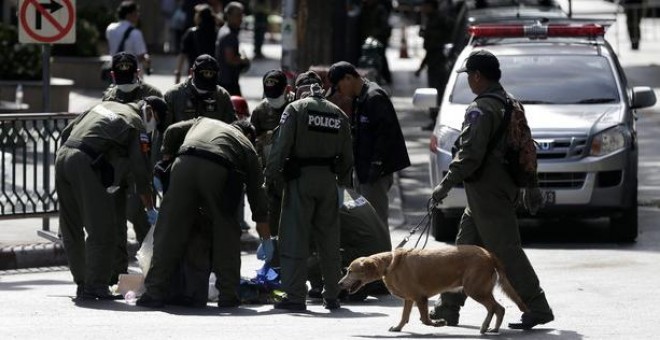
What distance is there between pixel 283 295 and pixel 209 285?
65 centimetres

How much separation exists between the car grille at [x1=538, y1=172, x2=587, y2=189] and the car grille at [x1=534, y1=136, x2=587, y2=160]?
0.50 feet

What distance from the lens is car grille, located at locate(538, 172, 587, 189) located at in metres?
14.5

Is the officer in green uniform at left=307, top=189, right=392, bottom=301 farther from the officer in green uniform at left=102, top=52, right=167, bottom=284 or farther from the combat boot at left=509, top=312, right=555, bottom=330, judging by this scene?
the combat boot at left=509, top=312, right=555, bottom=330

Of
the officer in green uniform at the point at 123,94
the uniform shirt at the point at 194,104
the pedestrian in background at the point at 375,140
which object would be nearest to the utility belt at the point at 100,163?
the officer in green uniform at the point at 123,94

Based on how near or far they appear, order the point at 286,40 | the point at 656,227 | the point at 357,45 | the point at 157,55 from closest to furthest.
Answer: the point at 656,227
the point at 286,40
the point at 357,45
the point at 157,55

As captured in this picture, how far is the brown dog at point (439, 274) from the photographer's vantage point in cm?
1001

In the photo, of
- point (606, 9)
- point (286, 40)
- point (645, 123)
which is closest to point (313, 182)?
point (286, 40)

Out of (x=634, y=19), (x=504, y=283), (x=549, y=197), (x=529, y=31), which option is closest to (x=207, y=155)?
(x=504, y=283)

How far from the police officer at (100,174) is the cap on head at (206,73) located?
0.91 metres

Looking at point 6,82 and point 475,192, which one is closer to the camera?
point 475,192

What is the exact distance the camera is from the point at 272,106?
1294 centimetres

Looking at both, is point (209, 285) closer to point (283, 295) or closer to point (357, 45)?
point (283, 295)

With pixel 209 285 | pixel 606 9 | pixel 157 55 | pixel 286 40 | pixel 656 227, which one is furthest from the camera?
pixel 606 9

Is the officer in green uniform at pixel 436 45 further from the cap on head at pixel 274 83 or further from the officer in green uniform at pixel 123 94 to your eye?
the officer in green uniform at pixel 123 94
